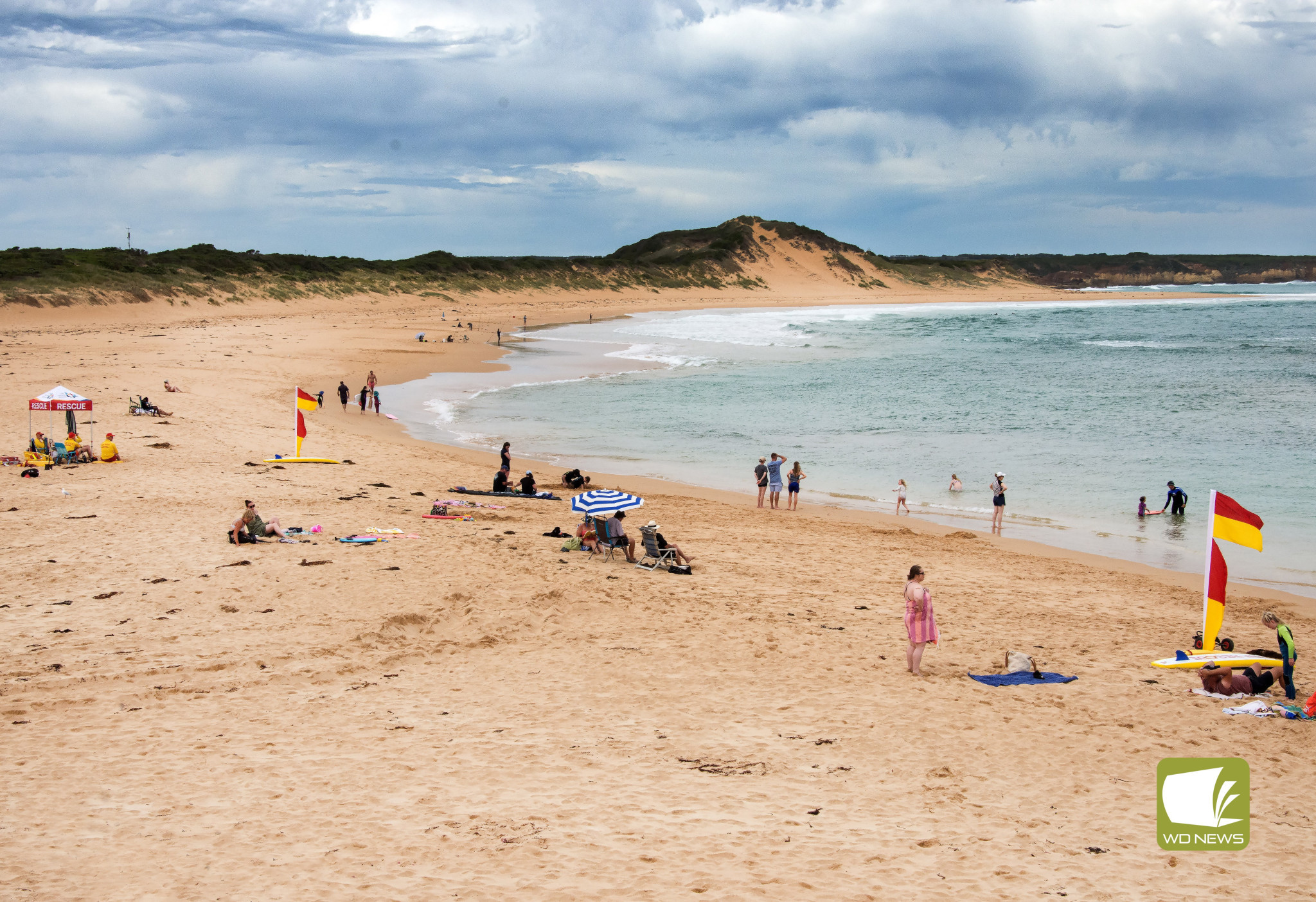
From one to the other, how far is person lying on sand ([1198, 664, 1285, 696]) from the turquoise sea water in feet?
18.4

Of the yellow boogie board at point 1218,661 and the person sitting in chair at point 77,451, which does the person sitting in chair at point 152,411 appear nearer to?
the person sitting in chair at point 77,451

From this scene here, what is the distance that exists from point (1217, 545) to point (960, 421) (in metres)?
20.8

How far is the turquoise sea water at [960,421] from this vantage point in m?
17.9

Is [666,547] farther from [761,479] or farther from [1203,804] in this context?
[1203,804]

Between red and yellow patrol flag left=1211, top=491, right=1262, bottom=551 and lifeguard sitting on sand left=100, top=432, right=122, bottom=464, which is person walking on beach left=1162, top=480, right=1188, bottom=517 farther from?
lifeguard sitting on sand left=100, top=432, right=122, bottom=464

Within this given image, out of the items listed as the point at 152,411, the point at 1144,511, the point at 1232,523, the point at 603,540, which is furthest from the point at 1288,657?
the point at 152,411

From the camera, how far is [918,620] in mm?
8836

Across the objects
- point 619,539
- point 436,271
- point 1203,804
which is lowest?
point 1203,804

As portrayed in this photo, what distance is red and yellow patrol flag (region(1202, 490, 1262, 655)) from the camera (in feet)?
29.8

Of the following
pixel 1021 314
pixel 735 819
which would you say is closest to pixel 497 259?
pixel 1021 314

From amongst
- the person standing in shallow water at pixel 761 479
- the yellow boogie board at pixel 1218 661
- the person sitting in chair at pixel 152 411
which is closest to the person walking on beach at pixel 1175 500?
the person standing in shallow water at pixel 761 479

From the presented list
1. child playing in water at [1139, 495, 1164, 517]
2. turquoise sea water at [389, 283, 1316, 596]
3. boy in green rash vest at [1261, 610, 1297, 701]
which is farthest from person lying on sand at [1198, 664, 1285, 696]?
child playing in water at [1139, 495, 1164, 517]

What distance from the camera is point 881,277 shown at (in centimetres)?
14788

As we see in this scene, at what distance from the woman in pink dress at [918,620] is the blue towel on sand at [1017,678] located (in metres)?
0.62
